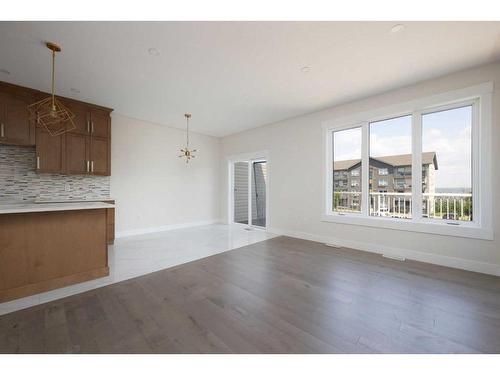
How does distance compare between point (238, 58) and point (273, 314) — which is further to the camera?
point (238, 58)

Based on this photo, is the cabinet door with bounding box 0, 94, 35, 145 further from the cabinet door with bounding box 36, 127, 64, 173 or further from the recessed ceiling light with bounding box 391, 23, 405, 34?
the recessed ceiling light with bounding box 391, 23, 405, 34

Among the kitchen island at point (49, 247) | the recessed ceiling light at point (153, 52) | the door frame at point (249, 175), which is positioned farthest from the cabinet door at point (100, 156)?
the door frame at point (249, 175)

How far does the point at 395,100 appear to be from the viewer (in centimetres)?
355

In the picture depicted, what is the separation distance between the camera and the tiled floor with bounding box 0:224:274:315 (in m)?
2.29

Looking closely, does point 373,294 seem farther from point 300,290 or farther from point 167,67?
point 167,67

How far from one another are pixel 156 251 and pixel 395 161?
4.54 metres

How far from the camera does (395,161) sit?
12.1 feet

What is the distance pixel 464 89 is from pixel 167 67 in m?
4.16

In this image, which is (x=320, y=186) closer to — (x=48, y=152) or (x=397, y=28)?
(x=397, y=28)

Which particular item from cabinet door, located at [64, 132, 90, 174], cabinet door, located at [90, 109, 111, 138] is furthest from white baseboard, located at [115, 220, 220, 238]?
cabinet door, located at [90, 109, 111, 138]

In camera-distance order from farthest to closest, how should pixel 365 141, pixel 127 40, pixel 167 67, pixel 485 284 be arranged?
pixel 365 141, pixel 167 67, pixel 485 284, pixel 127 40

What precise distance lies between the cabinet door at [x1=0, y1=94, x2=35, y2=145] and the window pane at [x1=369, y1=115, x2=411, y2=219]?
599 centimetres

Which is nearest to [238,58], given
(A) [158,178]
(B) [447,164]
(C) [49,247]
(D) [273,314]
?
(D) [273,314]
